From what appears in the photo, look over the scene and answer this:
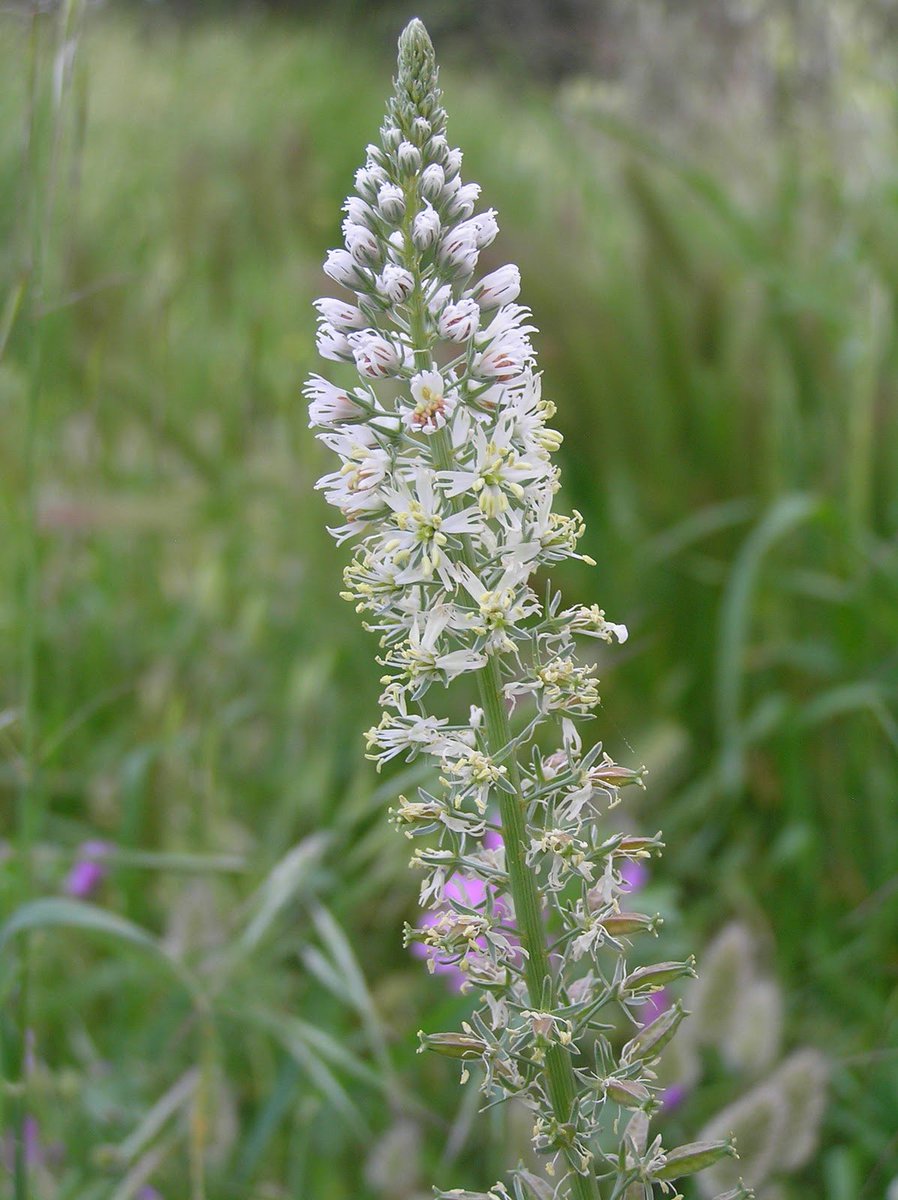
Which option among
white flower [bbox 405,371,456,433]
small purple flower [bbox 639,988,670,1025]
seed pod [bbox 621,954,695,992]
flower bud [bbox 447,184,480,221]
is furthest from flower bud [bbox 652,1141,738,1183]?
small purple flower [bbox 639,988,670,1025]

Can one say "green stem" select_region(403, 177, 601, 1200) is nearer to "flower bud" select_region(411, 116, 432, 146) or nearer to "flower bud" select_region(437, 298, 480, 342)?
"flower bud" select_region(437, 298, 480, 342)

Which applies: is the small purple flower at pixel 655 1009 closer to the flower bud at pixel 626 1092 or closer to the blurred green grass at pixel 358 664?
the blurred green grass at pixel 358 664

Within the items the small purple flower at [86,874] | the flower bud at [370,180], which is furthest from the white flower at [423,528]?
the small purple flower at [86,874]

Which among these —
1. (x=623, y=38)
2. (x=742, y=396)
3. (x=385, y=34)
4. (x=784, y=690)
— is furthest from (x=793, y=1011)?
(x=385, y=34)

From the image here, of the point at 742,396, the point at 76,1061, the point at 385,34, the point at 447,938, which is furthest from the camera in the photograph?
the point at 385,34

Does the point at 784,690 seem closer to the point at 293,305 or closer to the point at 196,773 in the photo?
the point at 196,773
